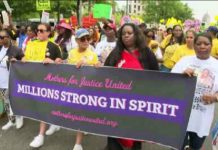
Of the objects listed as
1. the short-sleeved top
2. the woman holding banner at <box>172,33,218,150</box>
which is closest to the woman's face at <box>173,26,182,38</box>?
the short-sleeved top

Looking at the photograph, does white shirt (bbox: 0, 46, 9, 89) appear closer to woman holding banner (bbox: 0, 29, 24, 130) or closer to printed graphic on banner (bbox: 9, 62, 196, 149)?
woman holding banner (bbox: 0, 29, 24, 130)

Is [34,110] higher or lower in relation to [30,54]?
lower

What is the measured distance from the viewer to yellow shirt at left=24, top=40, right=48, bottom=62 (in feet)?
17.6

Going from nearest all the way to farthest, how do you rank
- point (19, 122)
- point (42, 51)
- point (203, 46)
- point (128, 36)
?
point (203, 46)
point (128, 36)
point (42, 51)
point (19, 122)

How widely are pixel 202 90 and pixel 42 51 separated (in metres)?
2.46

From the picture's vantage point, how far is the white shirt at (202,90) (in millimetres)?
3980

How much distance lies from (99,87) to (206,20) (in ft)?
64.4

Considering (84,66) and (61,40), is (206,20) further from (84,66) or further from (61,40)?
(84,66)

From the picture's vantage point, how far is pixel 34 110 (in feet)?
16.4

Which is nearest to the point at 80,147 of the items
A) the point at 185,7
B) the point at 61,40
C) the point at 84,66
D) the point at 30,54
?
the point at 84,66

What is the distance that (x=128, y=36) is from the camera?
4.12 meters

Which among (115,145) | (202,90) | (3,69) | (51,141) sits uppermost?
(202,90)

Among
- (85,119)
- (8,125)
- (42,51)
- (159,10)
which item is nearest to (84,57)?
(42,51)

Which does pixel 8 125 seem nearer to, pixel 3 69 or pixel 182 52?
pixel 3 69
